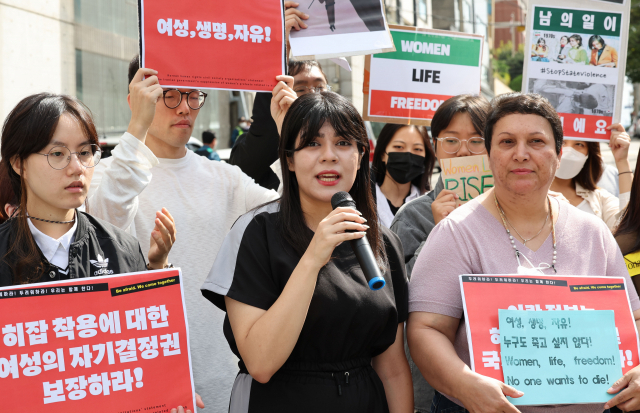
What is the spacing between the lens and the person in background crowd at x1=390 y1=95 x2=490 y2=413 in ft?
10.9

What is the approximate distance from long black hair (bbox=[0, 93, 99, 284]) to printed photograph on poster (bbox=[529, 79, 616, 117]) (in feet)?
9.96

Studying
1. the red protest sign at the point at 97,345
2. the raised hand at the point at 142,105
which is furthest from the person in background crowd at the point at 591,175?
the red protest sign at the point at 97,345

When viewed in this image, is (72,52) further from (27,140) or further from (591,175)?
(27,140)

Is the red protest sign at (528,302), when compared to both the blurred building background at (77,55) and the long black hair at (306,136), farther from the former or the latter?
the blurred building background at (77,55)

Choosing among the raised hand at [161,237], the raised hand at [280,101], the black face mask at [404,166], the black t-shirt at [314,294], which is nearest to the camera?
the black t-shirt at [314,294]

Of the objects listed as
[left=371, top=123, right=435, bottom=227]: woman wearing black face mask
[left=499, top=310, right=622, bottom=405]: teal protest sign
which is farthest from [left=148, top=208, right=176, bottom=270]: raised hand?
[left=371, top=123, right=435, bottom=227]: woman wearing black face mask

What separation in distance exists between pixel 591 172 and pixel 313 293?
2.86m

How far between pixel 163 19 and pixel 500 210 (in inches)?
68.8

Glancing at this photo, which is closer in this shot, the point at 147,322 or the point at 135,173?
the point at 147,322

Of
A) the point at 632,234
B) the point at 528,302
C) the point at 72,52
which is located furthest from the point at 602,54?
the point at 72,52

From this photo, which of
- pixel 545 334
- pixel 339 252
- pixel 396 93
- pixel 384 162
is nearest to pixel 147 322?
pixel 339 252

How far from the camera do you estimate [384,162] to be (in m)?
4.62

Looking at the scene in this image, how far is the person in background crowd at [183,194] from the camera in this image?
279 cm

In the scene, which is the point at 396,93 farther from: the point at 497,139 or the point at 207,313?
the point at 207,313
